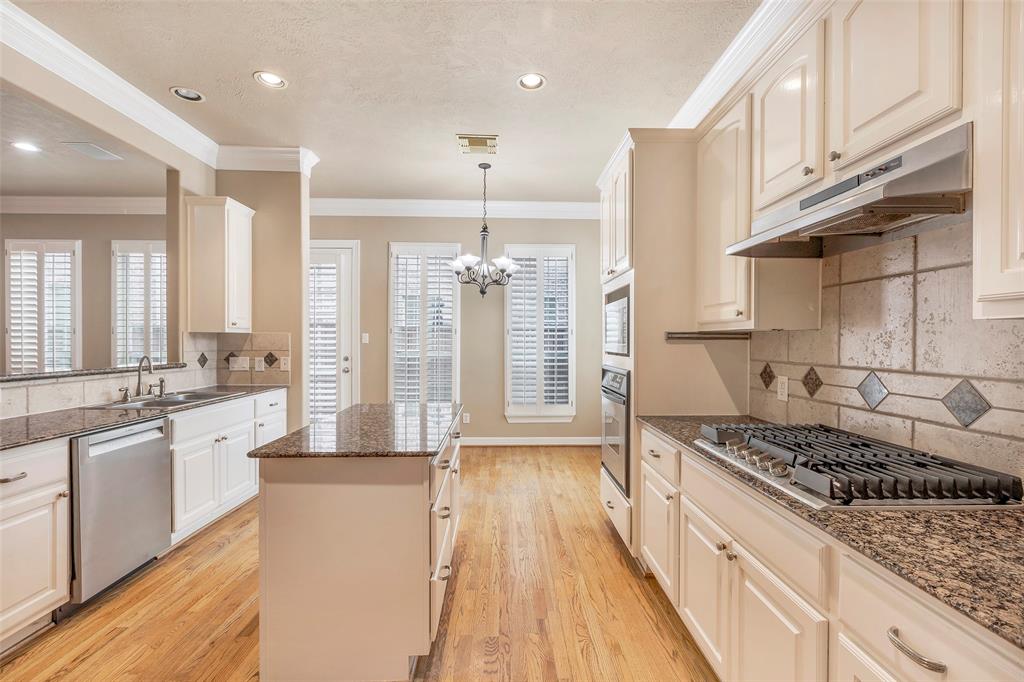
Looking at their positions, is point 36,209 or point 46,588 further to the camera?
point 36,209

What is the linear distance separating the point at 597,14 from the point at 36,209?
11.4ft

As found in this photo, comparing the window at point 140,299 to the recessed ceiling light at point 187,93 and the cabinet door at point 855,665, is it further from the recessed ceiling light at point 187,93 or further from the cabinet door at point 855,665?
the cabinet door at point 855,665

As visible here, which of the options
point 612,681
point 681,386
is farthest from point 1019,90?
point 612,681

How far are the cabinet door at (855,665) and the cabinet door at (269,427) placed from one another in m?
3.60

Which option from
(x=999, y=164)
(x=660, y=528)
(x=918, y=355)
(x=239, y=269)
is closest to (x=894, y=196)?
(x=999, y=164)

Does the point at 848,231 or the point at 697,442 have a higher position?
the point at 848,231

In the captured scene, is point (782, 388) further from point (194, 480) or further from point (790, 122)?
point (194, 480)

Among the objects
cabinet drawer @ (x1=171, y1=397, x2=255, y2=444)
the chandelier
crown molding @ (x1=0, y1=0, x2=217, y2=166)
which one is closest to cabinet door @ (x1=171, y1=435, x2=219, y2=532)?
cabinet drawer @ (x1=171, y1=397, x2=255, y2=444)

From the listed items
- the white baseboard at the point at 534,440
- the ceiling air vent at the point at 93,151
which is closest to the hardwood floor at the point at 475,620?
the white baseboard at the point at 534,440

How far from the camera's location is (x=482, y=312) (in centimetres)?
527

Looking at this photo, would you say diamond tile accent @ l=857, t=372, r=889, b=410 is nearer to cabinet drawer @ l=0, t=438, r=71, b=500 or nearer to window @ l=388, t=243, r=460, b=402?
cabinet drawer @ l=0, t=438, r=71, b=500

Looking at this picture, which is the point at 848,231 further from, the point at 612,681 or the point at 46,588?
the point at 46,588

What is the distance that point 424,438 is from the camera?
179 cm

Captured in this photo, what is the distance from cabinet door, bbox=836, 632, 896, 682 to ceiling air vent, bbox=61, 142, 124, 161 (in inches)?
170
